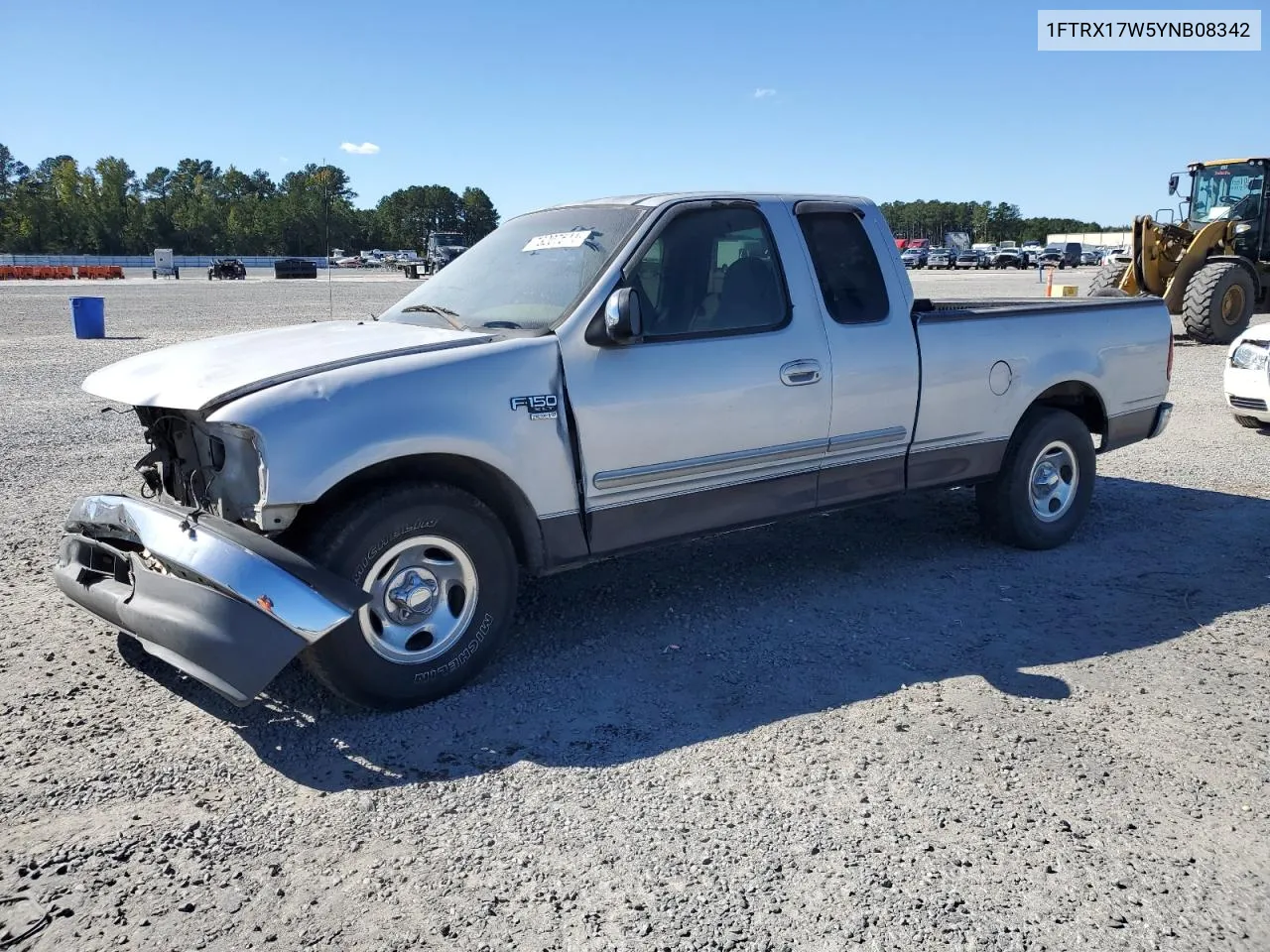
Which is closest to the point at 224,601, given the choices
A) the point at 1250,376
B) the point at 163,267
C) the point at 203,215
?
the point at 1250,376

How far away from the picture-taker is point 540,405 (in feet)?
13.4

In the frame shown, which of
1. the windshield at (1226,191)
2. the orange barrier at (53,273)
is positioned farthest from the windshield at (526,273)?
the orange barrier at (53,273)

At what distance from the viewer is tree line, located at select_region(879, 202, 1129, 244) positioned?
154 m

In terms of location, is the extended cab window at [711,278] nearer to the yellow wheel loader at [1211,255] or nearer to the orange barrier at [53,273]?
the yellow wheel loader at [1211,255]

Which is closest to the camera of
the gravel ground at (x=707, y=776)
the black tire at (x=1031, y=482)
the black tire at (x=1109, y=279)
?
the gravel ground at (x=707, y=776)

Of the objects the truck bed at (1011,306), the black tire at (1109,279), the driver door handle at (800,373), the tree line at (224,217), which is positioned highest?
the tree line at (224,217)

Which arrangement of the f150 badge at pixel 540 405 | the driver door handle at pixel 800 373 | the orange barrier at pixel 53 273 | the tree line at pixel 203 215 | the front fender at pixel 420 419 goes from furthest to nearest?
the tree line at pixel 203 215, the orange barrier at pixel 53 273, the driver door handle at pixel 800 373, the f150 badge at pixel 540 405, the front fender at pixel 420 419

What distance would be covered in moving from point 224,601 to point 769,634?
93.8 inches

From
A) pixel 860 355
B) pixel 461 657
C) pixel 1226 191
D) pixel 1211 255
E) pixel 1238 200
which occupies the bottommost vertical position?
pixel 461 657

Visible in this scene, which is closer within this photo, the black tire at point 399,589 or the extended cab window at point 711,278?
the black tire at point 399,589

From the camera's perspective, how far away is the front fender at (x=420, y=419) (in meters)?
3.55

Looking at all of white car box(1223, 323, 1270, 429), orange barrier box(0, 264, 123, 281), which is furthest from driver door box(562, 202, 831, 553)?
orange barrier box(0, 264, 123, 281)

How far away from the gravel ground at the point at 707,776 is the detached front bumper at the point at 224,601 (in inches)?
14.5

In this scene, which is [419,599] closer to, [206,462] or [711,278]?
[206,462]
